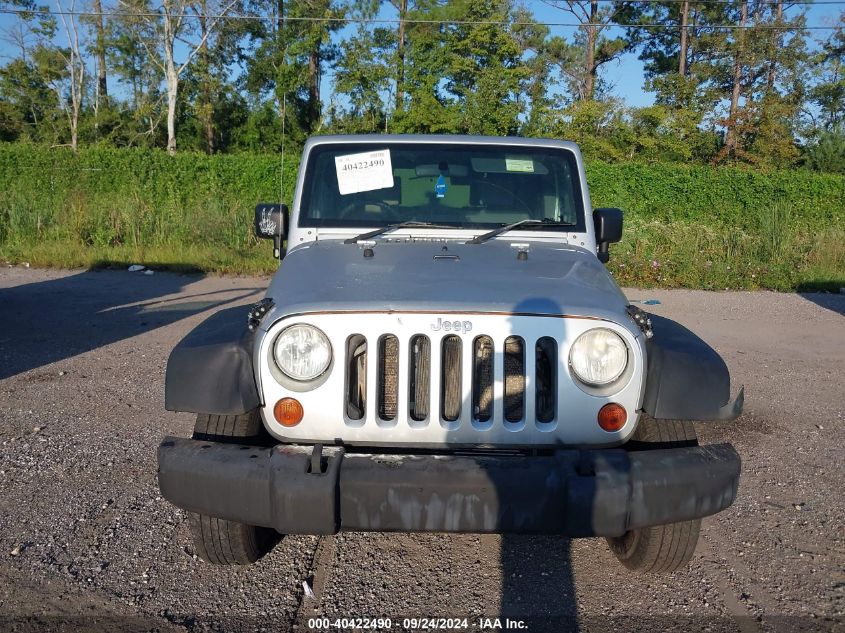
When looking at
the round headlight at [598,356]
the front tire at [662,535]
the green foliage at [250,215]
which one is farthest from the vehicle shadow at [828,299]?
the round headlight at [598,356]

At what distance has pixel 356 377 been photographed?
2898 millimetres

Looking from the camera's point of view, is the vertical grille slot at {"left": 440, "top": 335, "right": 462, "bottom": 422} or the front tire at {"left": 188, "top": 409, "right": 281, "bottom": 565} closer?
the vertical grille slot at {"left": 440, "top": 335, "right": 462, "bottom": 422}

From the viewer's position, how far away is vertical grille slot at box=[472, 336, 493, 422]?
2836 mm

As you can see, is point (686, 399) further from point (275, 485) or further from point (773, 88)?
point (773, 88)

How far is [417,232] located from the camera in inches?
159

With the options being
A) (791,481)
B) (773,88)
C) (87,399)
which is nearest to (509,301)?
(791,481)

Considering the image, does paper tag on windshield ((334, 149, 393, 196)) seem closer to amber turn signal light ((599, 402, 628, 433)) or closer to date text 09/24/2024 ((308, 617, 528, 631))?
amber turn signal light ((599, 402, 628, 433))

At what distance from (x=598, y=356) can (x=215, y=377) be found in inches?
57.2

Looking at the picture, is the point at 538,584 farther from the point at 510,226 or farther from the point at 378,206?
the point at 378,206

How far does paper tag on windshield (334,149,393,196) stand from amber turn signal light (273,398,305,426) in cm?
171

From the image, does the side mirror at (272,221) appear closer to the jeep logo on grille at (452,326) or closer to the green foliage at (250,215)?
the jeep logo on grille at (452,326)

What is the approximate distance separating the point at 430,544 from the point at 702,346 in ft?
5.16

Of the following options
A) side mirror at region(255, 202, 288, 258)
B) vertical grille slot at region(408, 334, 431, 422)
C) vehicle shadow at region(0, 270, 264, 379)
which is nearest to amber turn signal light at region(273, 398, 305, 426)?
vertical grille slot at region(408, 334, 431, 422)

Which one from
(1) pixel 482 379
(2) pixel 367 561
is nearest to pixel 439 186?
(1) pixel 482 379
